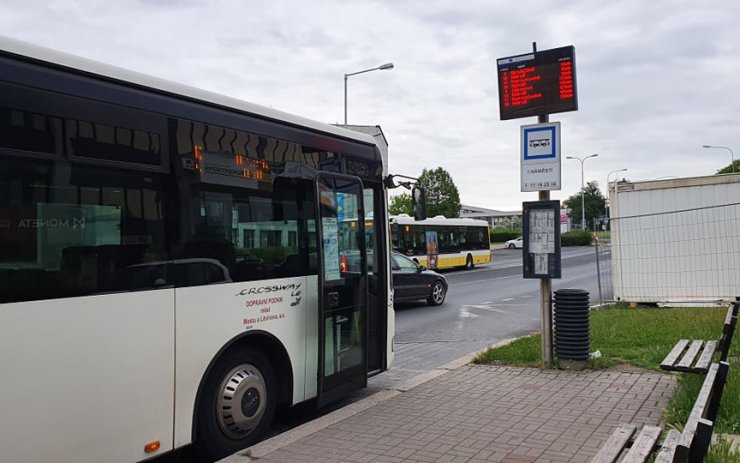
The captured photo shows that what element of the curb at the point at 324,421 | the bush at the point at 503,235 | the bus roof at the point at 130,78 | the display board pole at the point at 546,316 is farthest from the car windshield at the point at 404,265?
the bush at the point at 503,235

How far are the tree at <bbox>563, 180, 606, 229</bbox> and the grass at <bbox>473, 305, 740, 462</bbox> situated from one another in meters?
103

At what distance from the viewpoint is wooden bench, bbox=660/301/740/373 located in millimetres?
5773

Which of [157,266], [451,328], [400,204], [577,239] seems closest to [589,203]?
[577,239]

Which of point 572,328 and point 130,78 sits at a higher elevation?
point 130,78

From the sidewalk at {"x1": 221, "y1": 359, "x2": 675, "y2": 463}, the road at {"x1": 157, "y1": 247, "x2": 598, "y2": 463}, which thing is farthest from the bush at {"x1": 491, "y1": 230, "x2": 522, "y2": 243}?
the sidewalk at {"x1": 221, "y1": 359, "x2": 675, "y2": 463}

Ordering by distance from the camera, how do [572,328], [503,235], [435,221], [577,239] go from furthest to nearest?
1. [503,235]
2. [577,239]
3. [435,221]
4. [572,328]

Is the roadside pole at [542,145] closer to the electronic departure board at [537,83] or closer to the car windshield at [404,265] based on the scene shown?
the electronic departure board at [537,83]

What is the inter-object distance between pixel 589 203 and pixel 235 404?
117 metres

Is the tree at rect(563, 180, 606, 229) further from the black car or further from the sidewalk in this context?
the sidewalk

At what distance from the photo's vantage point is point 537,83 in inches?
309

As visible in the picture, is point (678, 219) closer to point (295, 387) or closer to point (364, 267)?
point (364, 267)

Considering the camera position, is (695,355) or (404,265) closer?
(695,355)

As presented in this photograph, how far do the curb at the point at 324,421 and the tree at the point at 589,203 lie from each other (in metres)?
108

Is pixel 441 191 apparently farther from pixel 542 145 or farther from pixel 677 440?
pixel 677 440
